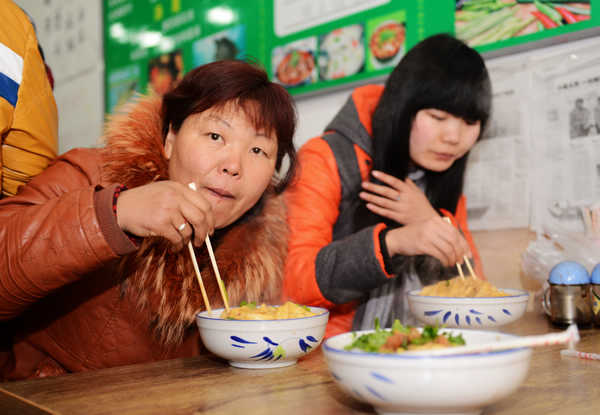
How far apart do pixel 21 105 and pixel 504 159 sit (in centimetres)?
135

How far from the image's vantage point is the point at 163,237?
3.32 ft

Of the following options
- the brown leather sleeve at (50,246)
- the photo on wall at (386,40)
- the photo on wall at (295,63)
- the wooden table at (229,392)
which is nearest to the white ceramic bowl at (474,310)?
the wooden table at (229,392)

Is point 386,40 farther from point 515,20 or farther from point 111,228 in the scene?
point 111,228

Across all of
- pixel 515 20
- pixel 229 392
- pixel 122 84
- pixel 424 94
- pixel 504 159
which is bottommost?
pixel 229 392

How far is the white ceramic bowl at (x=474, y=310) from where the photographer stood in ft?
3.09

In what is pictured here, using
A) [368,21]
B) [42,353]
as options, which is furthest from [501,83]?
[42,353]

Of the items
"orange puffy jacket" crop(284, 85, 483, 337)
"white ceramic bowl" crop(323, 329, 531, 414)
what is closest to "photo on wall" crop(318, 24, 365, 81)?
"orange puffy jacket" crop(284, 85, 483, 337)

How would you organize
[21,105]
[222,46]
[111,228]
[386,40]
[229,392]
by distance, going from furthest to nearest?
[222,46] < [386,40] < [21,105] < [111,228] < [229,392]

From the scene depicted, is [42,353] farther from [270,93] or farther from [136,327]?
[270,93]

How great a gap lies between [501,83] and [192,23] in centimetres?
149

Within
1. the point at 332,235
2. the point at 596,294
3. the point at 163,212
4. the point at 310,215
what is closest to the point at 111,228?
the point at 163,212

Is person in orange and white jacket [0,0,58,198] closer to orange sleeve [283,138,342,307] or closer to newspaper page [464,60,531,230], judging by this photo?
orange sleeve [283,138,342,307]

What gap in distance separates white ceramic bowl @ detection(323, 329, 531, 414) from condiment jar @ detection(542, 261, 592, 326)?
2.52ft

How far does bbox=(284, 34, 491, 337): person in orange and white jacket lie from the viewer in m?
1.28
